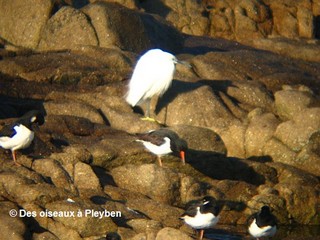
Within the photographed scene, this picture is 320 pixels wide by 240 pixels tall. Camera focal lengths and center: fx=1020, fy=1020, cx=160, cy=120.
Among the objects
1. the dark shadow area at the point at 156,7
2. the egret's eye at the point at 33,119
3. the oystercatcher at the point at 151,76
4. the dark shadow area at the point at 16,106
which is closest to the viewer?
the egret's eye at the point at 33,119

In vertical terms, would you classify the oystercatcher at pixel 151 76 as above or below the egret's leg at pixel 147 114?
above

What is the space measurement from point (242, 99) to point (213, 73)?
64.7 inches

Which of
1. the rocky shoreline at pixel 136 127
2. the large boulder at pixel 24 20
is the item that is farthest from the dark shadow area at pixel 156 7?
the large boulder at pixel 24 20

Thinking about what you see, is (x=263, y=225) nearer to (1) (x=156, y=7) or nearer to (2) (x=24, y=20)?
(2) (x=24, y=20)

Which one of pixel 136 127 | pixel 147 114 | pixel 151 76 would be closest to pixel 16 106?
pixel 136 127

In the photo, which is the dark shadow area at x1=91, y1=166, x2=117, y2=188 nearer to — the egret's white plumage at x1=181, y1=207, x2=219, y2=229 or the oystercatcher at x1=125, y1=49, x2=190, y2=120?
the egret's white plumage at x1=181, y1=207, x2=219, y2=229

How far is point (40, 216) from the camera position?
62.4 ft

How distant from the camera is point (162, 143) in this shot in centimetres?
2345

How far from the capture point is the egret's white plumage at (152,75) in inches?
1104

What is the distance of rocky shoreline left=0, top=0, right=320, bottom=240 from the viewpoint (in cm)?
1981

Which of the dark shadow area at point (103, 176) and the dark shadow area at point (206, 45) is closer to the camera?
the dark shadow area at point (103, 176)

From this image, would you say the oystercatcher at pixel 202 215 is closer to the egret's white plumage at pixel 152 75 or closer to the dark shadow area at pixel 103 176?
the dark shadow area at pixel 103 176

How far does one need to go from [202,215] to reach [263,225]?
56.9 inches

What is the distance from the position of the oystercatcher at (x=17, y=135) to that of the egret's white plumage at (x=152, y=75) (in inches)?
249
